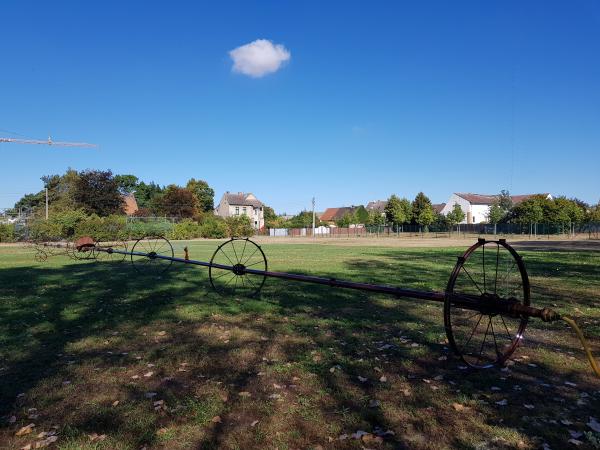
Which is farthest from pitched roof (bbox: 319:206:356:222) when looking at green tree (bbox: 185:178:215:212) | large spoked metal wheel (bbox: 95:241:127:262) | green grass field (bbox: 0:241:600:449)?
green grass field (bbox: 0:241:600:449)

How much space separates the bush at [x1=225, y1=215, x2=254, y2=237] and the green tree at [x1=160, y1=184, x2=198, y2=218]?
1685 cm

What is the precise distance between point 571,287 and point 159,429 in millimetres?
12179

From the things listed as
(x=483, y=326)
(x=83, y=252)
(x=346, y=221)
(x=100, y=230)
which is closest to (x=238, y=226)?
(x=100, y=230)

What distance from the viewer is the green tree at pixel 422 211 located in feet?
249

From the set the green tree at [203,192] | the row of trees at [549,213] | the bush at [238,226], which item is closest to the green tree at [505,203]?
the row of trees at [549,213]

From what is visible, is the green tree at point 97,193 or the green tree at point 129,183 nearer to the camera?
the green tree at point 97,193

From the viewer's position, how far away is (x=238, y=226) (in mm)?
67312

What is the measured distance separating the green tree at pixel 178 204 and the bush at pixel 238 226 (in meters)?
16.9

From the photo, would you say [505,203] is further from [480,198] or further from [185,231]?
[185,231]

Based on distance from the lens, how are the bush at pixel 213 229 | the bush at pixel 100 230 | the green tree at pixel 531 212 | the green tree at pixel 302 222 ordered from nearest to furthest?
1. the bush at pixel 100 230
2. the bush at pixel 213 229
3. the green tree at pixel 531 212
4. the green tree at pixel 302 222

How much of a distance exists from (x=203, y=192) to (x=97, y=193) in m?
49.1

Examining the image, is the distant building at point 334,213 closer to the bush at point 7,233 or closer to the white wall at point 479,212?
the white wall at point 479,212

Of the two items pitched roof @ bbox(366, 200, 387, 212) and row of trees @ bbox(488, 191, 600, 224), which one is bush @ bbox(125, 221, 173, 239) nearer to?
row of trees @ bbox(488, 191, 600, 224)

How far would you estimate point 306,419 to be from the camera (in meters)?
3.89
